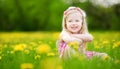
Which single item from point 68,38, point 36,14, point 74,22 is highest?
point 74,22

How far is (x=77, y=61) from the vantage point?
3600 mm

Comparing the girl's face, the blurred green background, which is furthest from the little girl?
the blurred green background

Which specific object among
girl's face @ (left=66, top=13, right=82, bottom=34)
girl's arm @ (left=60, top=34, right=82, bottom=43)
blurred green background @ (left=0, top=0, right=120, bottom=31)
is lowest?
blurred green background @ (left=0, top=0, right=120, bottom=31)

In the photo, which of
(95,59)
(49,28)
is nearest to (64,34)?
(95,59)

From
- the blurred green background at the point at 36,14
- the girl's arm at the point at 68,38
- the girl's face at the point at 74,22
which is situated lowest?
the blurred green background at the point at 36,14

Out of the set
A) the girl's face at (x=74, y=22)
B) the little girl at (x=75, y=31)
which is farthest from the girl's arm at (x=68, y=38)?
the girl's face at (x=74, y=22)

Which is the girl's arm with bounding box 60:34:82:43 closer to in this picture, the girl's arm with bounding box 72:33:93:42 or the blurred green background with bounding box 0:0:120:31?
the girl's arm with bounding box 72:33:93:42

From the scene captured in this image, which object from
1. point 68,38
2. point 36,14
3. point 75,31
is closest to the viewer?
point 68,38

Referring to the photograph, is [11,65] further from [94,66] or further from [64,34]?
[94,66]

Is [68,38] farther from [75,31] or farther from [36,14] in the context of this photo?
[36,14]

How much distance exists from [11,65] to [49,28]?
2522 cm

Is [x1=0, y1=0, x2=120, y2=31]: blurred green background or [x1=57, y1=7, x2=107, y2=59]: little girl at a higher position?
[x1=57, y1=7, x2=107, y2=59]: little girl

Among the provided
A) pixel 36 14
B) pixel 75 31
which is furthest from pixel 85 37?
pixel 36 14

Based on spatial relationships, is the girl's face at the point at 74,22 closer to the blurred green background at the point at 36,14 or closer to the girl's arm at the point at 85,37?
the girl's arm at the point at 85,37
